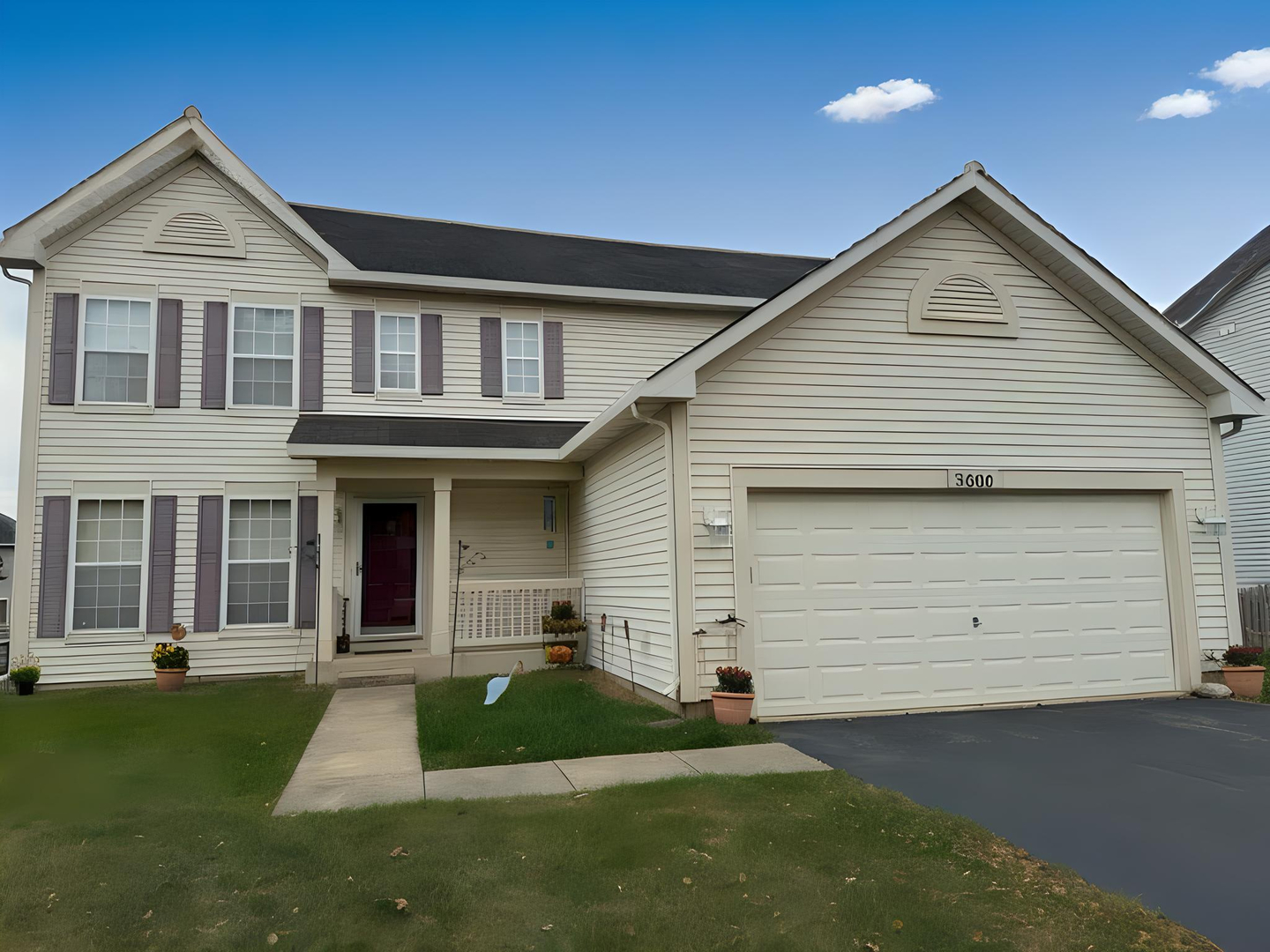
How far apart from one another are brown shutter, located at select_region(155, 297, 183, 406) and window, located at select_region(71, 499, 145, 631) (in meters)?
1.57

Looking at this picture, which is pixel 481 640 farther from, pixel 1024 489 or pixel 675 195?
pixel 675 195

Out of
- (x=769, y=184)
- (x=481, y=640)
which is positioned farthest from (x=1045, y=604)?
(x=769, y=184)

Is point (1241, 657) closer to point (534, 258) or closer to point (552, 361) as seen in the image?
point (552, 361)

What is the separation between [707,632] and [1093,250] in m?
6.67

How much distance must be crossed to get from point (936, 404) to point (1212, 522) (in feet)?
12.0

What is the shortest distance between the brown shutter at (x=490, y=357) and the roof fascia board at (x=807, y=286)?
5.29 metres

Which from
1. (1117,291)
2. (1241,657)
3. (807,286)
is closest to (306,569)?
(807,286)

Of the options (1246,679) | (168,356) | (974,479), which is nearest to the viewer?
(974,479)

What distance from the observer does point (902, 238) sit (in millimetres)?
9383

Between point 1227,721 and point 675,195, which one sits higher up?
point 675,195

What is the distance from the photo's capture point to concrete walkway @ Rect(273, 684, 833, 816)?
18.7 ft

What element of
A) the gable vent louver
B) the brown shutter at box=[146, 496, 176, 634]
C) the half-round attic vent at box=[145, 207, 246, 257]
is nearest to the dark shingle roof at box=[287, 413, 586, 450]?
the brown shutter at box=[146, 496, 176, 634]

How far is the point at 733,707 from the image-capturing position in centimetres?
793

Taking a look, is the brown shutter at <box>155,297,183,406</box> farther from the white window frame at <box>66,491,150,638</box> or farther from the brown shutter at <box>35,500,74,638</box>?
the brown shutter at <box>35,500,74,638</box>
